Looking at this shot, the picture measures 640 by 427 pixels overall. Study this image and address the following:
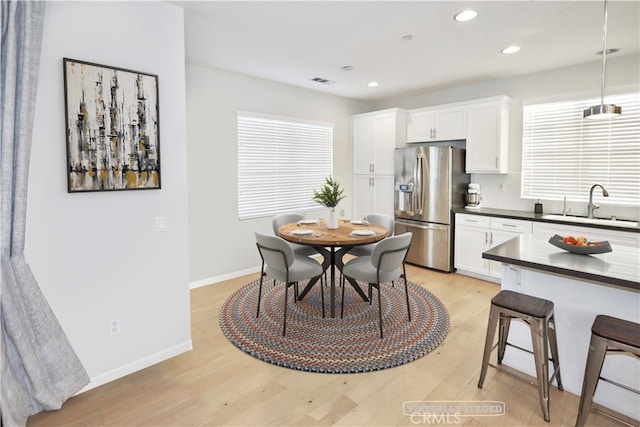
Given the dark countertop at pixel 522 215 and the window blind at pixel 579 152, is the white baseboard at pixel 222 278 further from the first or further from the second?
the window blind at pixel 579 152

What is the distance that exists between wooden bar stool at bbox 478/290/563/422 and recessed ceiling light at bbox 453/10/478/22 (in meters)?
2.13

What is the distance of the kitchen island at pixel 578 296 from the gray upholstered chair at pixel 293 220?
6.65ft

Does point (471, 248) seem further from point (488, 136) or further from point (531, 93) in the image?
point (531, 93)

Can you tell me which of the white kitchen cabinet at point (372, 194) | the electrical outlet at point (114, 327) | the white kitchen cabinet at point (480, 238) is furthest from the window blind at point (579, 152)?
the electrical outlet at point (114, 327)

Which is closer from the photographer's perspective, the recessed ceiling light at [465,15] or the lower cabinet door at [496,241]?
the recessed ceiling light at [465,15]

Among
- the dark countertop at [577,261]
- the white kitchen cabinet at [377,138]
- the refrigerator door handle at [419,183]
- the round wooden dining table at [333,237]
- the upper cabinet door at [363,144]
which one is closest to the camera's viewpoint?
the dark countertop at [577,261]

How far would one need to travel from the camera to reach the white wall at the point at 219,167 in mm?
4129

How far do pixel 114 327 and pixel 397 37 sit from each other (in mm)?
3320

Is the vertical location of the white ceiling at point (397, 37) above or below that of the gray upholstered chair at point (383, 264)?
above

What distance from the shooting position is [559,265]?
80.4 inches

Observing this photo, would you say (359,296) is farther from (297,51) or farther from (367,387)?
(297,51)

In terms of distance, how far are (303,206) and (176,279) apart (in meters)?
2.99

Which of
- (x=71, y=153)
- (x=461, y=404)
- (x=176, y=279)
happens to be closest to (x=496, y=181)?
(x=461, y=404)

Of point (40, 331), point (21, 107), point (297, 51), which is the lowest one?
point (40, 331)
